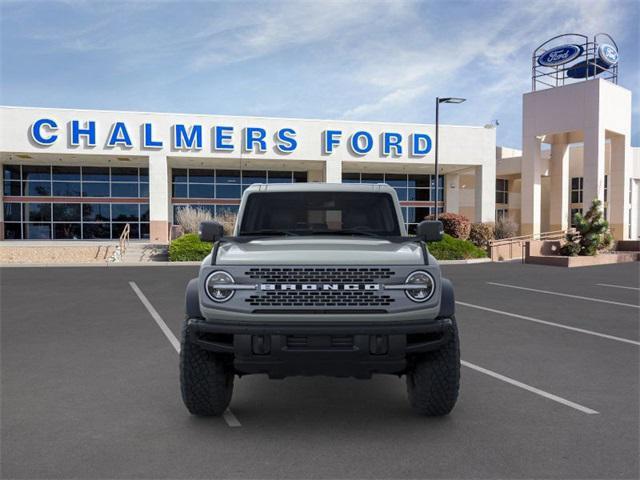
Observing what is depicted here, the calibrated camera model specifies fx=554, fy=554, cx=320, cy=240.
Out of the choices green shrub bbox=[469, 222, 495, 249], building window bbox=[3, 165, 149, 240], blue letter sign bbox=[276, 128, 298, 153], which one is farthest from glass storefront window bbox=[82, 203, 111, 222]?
green shrub bbox=[469, 222, 495, 249]

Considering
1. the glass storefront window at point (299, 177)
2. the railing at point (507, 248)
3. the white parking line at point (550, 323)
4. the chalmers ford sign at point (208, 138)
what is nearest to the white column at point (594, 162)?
the railing at point (507, 248)

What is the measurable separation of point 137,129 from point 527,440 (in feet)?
102

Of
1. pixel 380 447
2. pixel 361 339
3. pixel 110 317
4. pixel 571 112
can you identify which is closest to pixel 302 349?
pixel 361 339

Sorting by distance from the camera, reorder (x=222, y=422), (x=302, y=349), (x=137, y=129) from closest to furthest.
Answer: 1. (x=302, y=349)
2. (x=222, y=422)
3. (x=137, y=129)

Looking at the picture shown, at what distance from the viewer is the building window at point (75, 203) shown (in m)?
35.7

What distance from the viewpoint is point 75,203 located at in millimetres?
36406

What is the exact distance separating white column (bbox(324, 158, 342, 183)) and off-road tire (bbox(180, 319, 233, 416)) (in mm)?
30006

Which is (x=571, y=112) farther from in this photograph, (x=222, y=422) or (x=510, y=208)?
(x=222, y=422)

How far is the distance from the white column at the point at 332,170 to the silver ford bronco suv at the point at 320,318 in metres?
29.9

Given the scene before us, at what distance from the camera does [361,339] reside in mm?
4180

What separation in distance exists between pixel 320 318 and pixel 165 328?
18.0 ft

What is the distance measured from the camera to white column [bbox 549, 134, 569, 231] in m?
36.0

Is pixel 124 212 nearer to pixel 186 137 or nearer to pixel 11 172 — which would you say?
pixel 11 172

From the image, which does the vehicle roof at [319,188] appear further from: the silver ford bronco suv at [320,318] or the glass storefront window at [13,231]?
the glass storefront window at [13,231]
